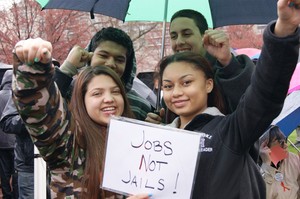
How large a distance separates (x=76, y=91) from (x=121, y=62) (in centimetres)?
75

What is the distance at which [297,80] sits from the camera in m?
4.29

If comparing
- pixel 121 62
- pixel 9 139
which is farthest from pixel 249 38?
pixel 121 62

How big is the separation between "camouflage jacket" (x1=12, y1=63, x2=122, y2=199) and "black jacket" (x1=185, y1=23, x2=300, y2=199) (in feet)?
1.81

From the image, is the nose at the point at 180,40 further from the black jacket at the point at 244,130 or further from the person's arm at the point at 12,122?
the person's arm at the point at 12,122

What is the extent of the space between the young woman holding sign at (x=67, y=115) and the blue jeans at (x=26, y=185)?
255cm

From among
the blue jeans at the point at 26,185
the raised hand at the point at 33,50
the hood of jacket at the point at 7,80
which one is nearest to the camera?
the raised hand at the point at 33,50

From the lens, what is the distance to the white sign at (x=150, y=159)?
1.73 metres

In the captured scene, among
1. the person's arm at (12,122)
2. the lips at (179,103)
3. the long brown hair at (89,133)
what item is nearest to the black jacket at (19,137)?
the person's arm at (12,122)

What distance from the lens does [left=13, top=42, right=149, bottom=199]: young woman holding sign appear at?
5.38ft

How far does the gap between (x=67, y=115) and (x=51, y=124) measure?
13 cm

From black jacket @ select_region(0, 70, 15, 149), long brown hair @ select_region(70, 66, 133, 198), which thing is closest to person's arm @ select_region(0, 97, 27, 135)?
black jacket @ select_region(0, 70, 15, 149)

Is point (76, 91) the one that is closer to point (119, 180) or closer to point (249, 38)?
point (119, 180)

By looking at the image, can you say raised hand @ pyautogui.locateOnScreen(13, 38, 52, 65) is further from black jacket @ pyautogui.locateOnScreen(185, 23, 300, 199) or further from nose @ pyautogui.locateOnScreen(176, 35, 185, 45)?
nose @ pyautogui.locateOnScreen(176, 35, 185, 45)

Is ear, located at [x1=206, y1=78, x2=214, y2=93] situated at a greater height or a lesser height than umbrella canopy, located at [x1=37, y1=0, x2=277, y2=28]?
lesser
